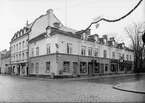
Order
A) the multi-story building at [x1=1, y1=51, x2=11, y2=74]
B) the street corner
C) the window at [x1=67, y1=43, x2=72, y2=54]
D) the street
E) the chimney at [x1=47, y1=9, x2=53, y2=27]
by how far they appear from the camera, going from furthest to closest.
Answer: the multi-story building at [x1=1, y1=51, x2=11, y2=74] → the chimney at [x1=47, y1=9, x2=53, y2=27] → the window at [x1=67, y1=43, x2=72, y2=54] → the street corner → the street

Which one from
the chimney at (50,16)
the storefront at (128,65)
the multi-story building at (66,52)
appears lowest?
the storefront at (128,65)

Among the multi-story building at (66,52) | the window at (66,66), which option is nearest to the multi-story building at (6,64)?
the multi-story building at (66,52)

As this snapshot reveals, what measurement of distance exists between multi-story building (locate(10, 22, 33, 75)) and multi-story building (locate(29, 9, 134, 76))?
2.34 m

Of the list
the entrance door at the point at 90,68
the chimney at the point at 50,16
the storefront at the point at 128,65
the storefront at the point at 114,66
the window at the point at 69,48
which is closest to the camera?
the window at the point at 69,48

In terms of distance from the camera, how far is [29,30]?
31.1 meters

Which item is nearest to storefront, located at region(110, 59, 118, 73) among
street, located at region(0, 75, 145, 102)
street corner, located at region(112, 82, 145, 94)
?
street corner, located at region(112, 82, 145, 94)

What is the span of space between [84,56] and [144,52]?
26.4 metres

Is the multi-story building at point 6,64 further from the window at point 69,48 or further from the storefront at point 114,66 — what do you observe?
the storefront at point 114,66

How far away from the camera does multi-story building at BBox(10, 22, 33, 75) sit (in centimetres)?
3265

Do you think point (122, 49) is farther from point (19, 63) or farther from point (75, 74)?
point (19, 63)

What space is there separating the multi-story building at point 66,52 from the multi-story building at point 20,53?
234 cm

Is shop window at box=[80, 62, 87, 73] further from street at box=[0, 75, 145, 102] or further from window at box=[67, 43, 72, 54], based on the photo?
street at box=[0, 75, 145, 102]

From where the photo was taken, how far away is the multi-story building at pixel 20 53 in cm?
3265

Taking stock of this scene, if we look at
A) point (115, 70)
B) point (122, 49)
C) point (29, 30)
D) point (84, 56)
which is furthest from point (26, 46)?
point (122, 49)
